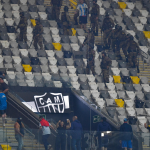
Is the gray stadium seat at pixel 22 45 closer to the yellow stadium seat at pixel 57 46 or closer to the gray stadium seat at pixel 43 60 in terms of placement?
the gray stadium seat at pixel 43 60

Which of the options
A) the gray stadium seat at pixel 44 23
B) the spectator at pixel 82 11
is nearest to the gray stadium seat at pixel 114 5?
the spectator at pixel 82 11

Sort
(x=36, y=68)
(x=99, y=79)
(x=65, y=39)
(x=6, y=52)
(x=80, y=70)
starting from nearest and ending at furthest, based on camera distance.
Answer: (x=36, y=68)
(x=6, y=52)
(x=99, y=79)
(x=80, y=70)
(x=65, y=39)

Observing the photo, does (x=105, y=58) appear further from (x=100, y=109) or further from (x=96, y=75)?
(x=100, y=109)

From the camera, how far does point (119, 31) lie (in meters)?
27.1

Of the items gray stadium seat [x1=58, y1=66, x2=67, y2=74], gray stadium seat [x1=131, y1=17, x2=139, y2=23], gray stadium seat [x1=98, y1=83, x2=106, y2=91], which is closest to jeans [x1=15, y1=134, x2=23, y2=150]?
gray stadium seat [x1=98, y1=83, x2=106, y2=91]

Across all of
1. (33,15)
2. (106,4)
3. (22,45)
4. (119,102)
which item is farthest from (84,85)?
(106,4)

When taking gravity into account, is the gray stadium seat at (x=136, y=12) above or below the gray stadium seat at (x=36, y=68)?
above

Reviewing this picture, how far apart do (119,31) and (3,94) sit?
9.99m

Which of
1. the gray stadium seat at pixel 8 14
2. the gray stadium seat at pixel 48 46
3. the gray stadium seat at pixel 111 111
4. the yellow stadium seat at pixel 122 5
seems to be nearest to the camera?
the gray stadium seat at pixel 111 111

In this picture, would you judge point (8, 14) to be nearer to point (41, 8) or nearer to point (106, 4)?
point (41, 8)

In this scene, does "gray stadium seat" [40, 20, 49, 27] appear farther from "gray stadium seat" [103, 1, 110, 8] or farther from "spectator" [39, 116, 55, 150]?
"spectator" [39, 116, 55, 150]

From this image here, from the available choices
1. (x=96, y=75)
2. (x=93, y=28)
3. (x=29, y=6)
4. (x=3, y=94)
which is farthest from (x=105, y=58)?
(x=3, y=94)

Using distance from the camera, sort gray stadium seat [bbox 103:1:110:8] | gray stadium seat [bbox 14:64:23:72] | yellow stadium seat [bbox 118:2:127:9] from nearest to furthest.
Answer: gray stadium seat [bbox 14:64:23:72] → gray stadium seat [bbox 103:1:110:8] → yellow stadium seat [bbox 118:2:127:9]

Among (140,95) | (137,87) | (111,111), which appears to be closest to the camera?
(111,111)
